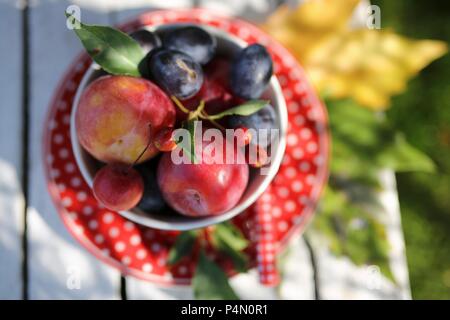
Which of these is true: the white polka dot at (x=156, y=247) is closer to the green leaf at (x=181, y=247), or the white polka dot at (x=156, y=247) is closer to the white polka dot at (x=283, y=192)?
the green leaf at (x=181, y=247)

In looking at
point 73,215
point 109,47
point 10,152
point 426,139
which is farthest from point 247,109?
point 426,139

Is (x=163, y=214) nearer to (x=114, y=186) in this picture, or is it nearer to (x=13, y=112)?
(x=114, y=186)

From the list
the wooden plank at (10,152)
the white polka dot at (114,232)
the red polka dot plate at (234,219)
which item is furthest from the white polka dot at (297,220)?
the wooden plank at (10,152)

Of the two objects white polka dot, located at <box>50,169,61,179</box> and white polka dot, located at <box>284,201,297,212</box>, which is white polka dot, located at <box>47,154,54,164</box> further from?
white polka dot, located at <box>284,201,297,212</box>

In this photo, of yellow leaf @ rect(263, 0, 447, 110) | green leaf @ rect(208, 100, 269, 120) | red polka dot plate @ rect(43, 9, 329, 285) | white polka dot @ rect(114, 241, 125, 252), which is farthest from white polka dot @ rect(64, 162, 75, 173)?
yellow leaf @ rect(263, 0, 447, 110)

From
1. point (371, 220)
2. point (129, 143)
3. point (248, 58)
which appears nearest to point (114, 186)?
point (129, 143)
